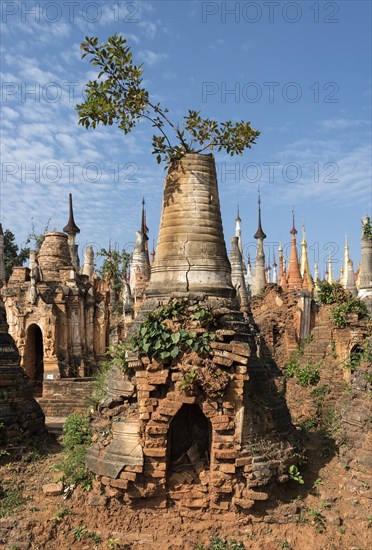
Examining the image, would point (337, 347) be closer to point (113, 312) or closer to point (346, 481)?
point (346, 481)

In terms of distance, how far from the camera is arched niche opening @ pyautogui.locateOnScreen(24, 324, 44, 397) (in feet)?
67.7

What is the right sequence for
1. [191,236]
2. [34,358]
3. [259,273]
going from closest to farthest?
1. [191,236]
2. [34,358]
3. [259,273]

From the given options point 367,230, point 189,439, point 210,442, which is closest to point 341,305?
point 367,230

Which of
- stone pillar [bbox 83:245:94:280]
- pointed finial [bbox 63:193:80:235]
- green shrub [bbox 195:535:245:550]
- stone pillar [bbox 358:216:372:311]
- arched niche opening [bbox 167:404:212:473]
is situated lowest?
green shrub [bbox 195:535:245:550]

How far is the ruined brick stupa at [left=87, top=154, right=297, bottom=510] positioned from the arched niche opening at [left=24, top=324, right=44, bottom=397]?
14.1 m

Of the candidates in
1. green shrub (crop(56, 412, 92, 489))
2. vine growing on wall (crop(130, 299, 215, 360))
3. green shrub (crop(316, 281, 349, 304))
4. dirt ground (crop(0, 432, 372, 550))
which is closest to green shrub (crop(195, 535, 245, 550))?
dirt ground (crop(0, 432, 372, 550))

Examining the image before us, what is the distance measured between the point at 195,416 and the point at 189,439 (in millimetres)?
374

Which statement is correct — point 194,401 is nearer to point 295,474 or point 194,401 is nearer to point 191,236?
point 295,474

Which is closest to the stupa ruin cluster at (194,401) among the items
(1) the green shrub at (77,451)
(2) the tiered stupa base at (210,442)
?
(2) the tiered stupa base at (210,442)

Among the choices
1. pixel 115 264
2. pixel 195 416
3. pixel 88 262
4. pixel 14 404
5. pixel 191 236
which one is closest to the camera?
pixel 195 416

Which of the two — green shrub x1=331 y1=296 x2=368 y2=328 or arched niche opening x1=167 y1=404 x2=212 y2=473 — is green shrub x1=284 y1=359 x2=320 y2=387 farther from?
arched niche opening x1=167 y1=404 x2=212 y2=473

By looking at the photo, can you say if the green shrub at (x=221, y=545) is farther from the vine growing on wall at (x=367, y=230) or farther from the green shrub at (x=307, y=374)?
the vine growing on wall at (x=367, y=230)

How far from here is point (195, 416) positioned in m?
7.73

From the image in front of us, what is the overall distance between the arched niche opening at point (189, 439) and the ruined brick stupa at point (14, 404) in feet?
10.1
